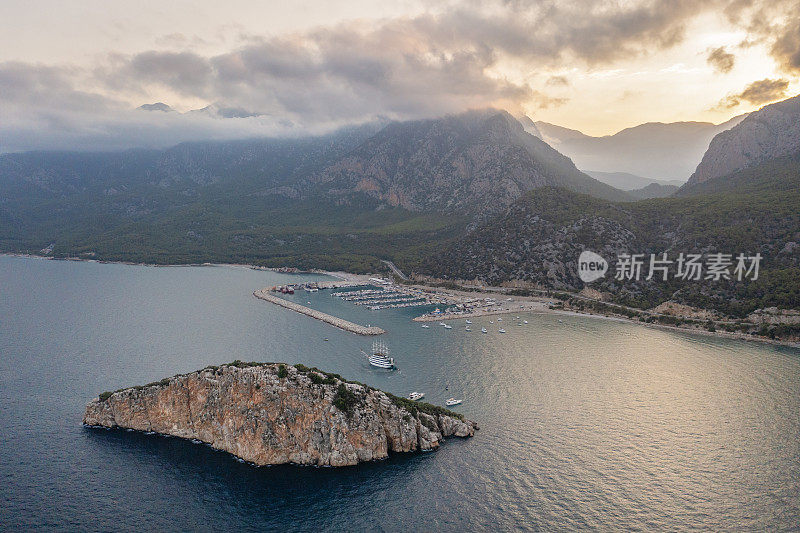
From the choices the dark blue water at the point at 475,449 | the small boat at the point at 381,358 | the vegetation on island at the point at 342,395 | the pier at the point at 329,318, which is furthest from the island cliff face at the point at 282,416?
the pier at the point at 329,318

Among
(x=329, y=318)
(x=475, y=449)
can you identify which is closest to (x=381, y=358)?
(x=475, y=449)

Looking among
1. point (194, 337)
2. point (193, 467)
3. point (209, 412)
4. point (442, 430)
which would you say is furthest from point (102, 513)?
point (194, 337)

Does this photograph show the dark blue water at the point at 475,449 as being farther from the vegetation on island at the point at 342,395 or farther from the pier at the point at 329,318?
→ the pier at the point at 329,318

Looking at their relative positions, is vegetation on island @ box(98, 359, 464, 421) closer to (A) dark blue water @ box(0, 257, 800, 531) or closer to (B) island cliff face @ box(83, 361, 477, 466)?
(B) island cliff face @ box(83, 361, 477, 466)

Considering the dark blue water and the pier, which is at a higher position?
the pier

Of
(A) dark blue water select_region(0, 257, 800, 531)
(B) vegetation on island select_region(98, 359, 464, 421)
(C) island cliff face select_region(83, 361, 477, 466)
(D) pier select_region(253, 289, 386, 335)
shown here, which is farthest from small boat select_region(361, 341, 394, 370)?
(C) island cliff face select_region(83, 361, 477, 466)

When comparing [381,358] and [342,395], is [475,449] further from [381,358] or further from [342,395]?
[381,358]
